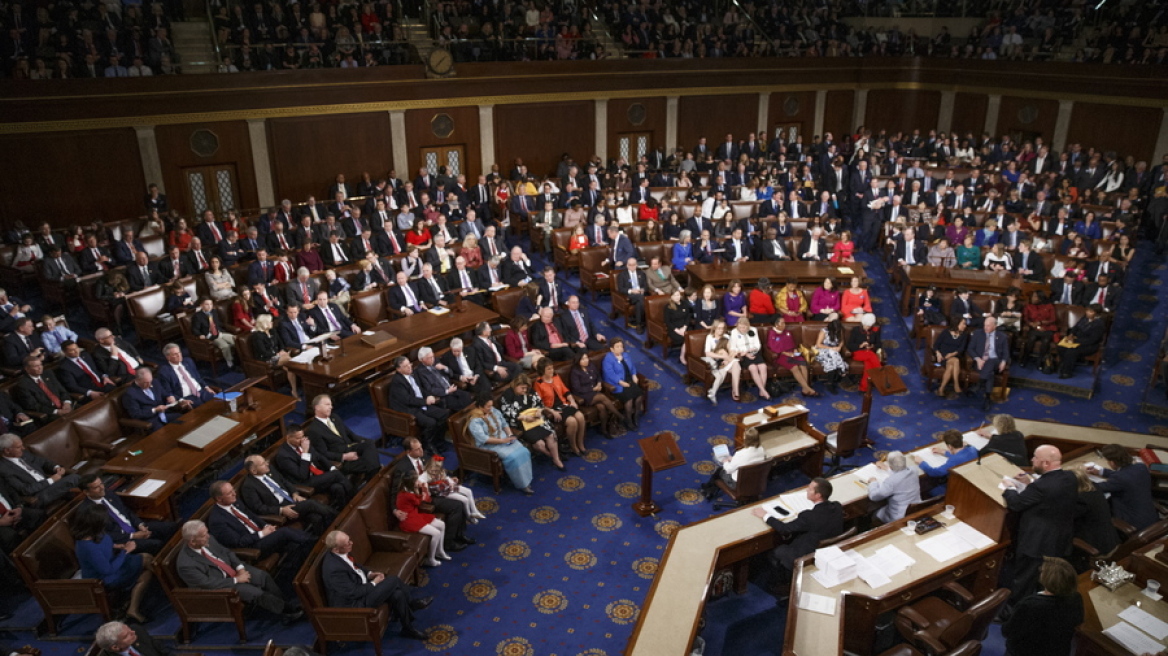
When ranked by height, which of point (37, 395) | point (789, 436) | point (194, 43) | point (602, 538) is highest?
point (194, 43)

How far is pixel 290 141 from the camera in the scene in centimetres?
1752

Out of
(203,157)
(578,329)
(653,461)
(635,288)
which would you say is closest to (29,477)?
(653,461)

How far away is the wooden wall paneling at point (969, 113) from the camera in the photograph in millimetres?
→ 23812

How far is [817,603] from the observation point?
5.88 metres

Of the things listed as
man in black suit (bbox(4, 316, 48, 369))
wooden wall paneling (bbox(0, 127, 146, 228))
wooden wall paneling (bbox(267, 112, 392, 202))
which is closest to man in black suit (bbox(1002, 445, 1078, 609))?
man in black suit (bbox(4, 316, 48, 369))

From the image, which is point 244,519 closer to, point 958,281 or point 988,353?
point 988,353

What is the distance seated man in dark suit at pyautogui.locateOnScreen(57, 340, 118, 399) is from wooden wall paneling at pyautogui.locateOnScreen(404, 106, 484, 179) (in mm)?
10676

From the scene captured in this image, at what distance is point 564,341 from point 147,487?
5390 mm

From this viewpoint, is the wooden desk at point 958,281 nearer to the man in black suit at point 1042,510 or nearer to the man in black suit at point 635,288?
the man in black suit at point 635,288

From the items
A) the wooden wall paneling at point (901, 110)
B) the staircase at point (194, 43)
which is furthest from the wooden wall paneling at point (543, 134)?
the wooden wall paneling at point (901, 110)

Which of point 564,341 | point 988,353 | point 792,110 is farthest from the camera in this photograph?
point 792,110

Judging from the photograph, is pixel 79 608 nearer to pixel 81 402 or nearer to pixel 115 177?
pixel 81 402

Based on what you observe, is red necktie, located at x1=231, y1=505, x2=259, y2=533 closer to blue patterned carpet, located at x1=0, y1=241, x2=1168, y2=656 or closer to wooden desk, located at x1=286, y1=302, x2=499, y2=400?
blue patterned carpet, located at x1=0, y1=241, x2=1168, y2=656

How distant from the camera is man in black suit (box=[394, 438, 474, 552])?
7570mm
